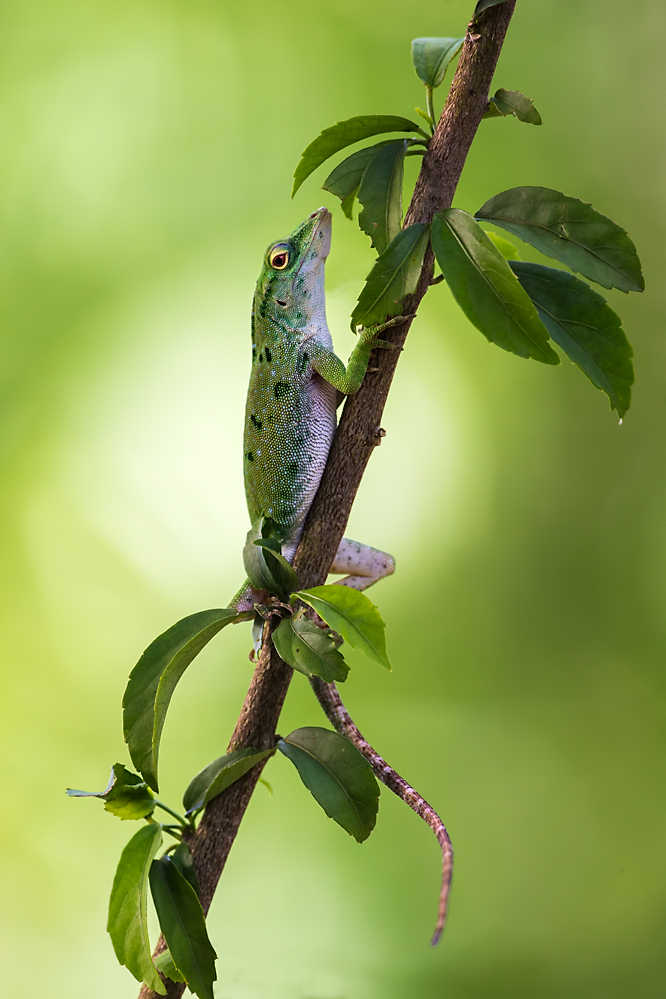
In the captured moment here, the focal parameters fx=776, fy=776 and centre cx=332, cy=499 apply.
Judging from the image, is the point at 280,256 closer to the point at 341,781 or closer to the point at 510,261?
the point at 510,261

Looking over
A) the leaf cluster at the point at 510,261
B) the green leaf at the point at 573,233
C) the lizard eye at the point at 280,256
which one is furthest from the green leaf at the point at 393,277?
the lizard eye at the point at 280,256

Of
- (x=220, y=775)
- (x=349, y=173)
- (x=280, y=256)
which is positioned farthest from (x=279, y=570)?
(x=280, y=256)

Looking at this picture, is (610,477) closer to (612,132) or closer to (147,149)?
(612,132)

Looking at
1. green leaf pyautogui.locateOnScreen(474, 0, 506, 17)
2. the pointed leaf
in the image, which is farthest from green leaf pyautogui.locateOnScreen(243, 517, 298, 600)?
green leaf pyautogui.locateOnScreen(474, 0, 506, 17)

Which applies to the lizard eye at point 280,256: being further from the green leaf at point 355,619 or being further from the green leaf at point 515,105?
the green leaf at point 355,619

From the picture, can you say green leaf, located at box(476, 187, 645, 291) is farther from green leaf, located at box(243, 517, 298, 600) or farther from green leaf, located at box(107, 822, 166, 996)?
green leaf, located at box(107, 822, 166, 996)
